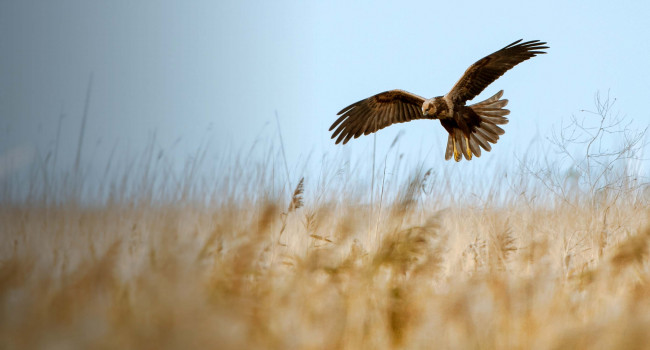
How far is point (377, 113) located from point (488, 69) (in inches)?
53.7

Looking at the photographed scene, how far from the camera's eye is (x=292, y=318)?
136 centimetres

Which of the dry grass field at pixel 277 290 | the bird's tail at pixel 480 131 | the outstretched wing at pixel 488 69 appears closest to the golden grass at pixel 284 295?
the dry grass field at pixel 277 290

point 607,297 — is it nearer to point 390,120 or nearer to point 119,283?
point 119,283

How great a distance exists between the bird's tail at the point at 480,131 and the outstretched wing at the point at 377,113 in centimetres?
53

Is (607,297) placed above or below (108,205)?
below

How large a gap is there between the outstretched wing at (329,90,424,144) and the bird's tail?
0.53 meters

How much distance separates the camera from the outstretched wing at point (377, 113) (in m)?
7.38

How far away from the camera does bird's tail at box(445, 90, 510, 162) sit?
7.57 metres

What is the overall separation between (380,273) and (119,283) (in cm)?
82

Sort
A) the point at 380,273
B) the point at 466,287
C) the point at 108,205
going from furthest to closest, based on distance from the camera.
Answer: the point at 108,205 < the point at 380,273 < the point at 466,287

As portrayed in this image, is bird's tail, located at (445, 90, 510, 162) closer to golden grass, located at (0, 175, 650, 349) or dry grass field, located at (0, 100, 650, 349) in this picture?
dry grass field, located at (0, 100, 650, 349)

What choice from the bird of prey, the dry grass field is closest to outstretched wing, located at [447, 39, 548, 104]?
the bird of prey

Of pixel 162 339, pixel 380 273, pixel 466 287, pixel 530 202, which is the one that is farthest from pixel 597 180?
pixel 162 339

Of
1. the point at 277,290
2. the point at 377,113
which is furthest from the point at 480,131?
the point at 277,290
